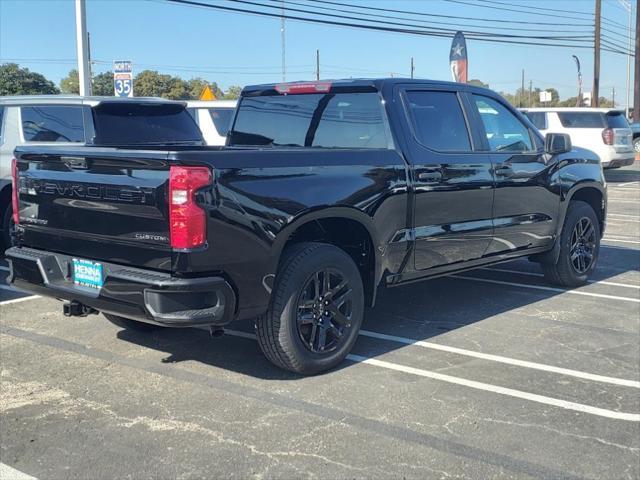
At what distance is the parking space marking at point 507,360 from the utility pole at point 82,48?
11.2 meters

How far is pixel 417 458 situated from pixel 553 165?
3.97 metres

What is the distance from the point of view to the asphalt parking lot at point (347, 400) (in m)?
3.45

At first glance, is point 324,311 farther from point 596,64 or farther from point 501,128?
point 596,64

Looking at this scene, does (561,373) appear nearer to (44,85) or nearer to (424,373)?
(424,373)

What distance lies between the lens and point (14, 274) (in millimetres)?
Answer: 4676

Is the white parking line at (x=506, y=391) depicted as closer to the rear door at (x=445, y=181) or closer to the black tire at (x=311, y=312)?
the black tire at (x=311, y=312)

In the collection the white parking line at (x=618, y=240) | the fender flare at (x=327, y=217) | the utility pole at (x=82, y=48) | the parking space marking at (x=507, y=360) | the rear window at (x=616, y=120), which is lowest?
the parking space marking at (x=507, y=360)

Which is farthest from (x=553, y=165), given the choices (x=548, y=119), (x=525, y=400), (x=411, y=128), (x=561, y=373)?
(x=548, y=119)

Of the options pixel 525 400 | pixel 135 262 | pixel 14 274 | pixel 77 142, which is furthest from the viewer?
pixel 77 142

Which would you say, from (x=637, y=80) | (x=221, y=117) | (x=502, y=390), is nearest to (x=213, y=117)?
(x=221, y=117)

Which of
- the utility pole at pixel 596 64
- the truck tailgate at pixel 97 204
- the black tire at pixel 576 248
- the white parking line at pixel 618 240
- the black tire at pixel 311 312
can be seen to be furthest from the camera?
the utility pole at pixel 596 64

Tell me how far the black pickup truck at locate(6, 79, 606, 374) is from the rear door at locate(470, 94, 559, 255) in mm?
18

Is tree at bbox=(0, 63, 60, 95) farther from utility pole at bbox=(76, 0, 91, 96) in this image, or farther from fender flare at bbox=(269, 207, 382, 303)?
fender flare at bbox=(269, 207, 382, 303)

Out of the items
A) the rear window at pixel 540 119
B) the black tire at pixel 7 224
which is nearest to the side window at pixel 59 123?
the black tire at pixel 7 224
